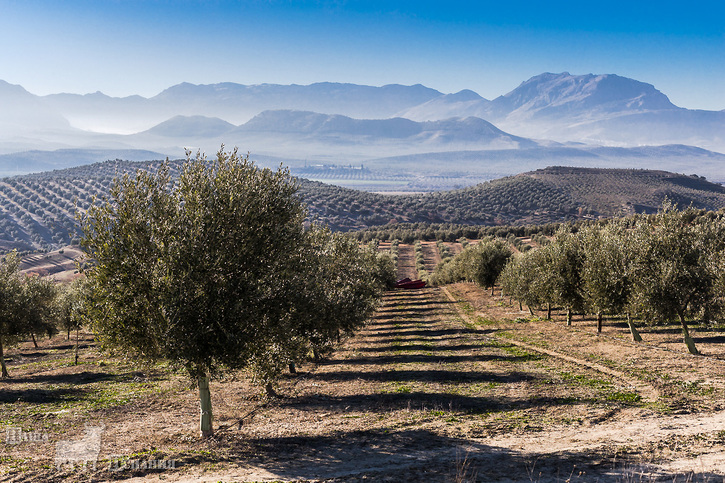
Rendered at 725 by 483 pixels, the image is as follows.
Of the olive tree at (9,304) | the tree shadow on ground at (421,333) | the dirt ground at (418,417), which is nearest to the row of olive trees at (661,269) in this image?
the dirt ground at (418,417)

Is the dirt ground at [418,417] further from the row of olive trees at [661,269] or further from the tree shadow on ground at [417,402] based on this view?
the row of olive trees at [661,269]

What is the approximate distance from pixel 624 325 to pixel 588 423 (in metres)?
26.9

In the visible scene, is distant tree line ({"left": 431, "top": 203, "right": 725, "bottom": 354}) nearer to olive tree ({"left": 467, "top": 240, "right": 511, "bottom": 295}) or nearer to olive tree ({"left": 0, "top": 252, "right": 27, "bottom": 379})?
olive tree ({"left": 467, "top": 240, "right": 511, "bottom": 295})

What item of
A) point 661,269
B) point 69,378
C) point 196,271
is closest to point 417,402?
point 196,271

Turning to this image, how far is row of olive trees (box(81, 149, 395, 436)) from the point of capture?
16.4 meters

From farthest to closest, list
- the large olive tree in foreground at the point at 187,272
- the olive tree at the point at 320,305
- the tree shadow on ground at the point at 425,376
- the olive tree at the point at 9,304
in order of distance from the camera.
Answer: the olive tree at the point at 9,304
the tree shadow on ground at the point at 425,376
the olive tree at the point at 320,305
the large olive tree in foreground at the point at 187,272

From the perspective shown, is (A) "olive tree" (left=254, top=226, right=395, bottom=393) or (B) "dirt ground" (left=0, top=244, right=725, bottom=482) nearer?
(B) "dirt ground" (left=0, top=244, right=725, bottom=482)

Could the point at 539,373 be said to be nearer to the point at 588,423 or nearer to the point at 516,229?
the point at 588,423

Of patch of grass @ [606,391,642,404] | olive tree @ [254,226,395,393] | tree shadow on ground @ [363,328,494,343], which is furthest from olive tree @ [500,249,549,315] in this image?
patch of grass @ [606,391,642,404]

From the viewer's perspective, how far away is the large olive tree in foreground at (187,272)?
16359 mm

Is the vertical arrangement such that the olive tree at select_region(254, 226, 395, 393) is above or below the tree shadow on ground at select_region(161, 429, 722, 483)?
above

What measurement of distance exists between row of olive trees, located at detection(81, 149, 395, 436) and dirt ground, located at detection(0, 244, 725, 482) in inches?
102

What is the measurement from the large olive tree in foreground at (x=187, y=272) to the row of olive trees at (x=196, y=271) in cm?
4

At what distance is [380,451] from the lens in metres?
15.7
